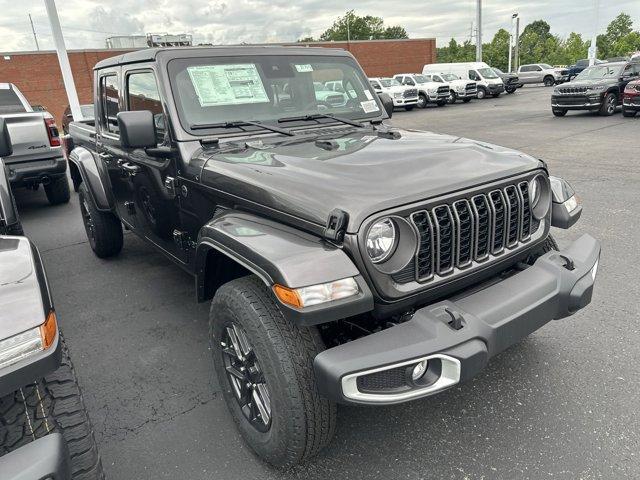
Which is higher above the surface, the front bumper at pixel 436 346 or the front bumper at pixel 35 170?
the front bumper at pixel 35 170

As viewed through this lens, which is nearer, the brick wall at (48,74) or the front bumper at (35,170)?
the front bumper at (35,170)

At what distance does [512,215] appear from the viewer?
8.09 feet

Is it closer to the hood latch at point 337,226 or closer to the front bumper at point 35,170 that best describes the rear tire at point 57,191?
the front bumper at point 35,170

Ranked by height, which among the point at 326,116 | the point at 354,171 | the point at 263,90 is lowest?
the point at 354,171

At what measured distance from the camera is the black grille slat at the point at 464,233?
7.15 feet

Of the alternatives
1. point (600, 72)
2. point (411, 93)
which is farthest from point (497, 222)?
point (411, 93)

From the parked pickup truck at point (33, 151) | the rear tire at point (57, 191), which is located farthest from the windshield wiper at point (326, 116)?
the rear tire at point (57, 191)

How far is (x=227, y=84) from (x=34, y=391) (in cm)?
214

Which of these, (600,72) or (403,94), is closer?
(600,72)

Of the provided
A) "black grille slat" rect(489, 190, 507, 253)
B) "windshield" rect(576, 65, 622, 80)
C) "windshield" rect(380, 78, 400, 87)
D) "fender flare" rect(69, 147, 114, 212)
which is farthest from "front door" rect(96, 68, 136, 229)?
"windshield" rect(380, 78, 400, 87)

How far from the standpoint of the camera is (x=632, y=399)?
8.71 feet

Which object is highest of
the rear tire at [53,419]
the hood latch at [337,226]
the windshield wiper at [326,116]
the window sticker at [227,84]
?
the window sticker at [227,84]

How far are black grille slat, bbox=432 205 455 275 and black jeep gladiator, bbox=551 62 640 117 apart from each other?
676 inches

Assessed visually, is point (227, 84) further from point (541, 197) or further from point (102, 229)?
point (102, 229)
